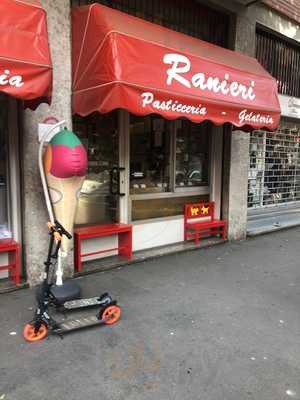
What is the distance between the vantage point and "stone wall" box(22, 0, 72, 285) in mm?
4484

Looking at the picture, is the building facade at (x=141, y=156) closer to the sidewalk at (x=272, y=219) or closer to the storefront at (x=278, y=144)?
the storefront at (x=278, y=144)

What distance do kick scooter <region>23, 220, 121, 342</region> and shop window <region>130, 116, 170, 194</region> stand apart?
2604 millimetres

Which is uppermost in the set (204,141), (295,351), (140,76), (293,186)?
(140,76)

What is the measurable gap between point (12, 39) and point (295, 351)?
3672 mm

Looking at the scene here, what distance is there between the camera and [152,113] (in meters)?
4.45

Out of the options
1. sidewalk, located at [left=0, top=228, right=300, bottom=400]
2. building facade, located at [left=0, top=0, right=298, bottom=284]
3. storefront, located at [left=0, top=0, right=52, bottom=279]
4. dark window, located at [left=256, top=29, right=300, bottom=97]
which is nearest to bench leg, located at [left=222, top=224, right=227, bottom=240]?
→ building facade, located at [left=0, top=0, right=298, bottom=284]

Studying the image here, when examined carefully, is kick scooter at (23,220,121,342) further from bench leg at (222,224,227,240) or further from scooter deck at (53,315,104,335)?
bench leg at (222,224,227,240)

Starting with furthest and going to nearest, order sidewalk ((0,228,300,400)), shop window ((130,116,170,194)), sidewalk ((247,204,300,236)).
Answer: sidewalk ((247,204,300,236)) < shop window ((130,116,170,194)) < sidewalk ((0,228,300,400))

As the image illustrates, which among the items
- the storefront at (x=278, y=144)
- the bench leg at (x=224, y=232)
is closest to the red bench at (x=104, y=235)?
the bench leg at (x=224, y=232)

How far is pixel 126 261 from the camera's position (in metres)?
5.68

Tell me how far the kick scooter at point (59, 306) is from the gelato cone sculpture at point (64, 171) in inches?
22.7

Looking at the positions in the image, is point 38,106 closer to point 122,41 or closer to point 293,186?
point 122,41

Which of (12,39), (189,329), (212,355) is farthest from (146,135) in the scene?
(212,355)

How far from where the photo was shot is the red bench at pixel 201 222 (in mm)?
6819
